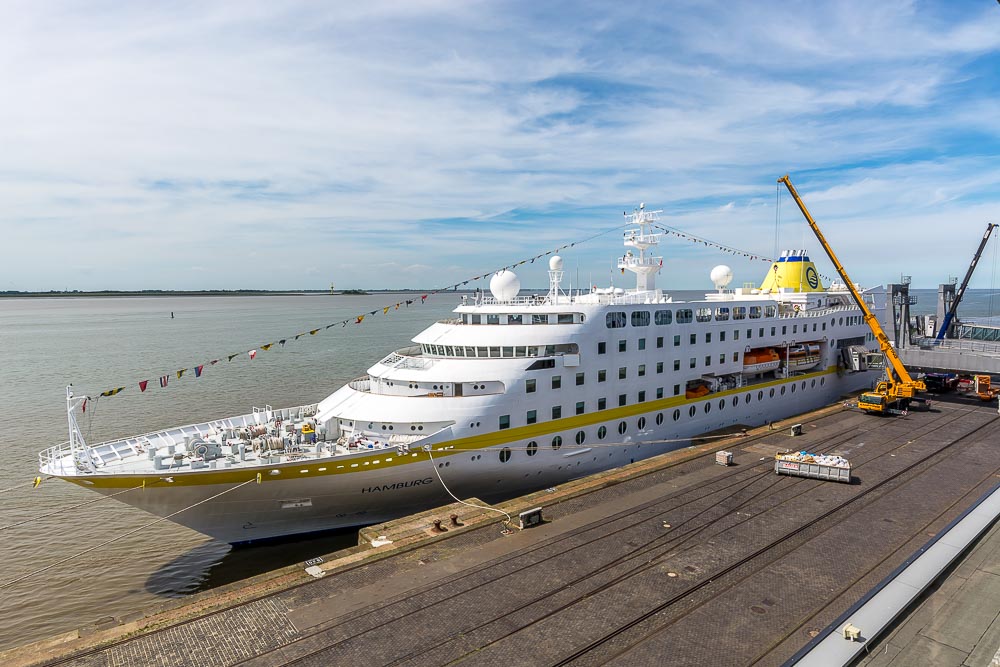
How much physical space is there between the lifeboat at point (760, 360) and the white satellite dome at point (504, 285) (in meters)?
15.1

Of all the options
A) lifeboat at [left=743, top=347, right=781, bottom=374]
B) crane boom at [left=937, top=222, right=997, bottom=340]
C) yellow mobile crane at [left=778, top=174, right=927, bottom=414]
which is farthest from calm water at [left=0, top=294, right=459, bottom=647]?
crane boom at [left=937, top=222, right=997, bottom=340]

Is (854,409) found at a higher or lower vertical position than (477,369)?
lower

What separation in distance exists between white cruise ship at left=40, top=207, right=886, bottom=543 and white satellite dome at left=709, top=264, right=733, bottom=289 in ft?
18.7

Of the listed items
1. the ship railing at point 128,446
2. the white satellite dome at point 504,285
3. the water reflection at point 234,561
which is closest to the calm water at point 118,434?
the water reflection at point 234,561

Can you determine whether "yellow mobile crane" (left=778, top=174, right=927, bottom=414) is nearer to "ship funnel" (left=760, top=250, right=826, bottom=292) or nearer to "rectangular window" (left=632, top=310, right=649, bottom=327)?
"ship funnel" (left=760, top=250, right=826, bottom=292)

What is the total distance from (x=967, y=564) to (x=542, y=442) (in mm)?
13511

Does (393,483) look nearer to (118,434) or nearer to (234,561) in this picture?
(234,561)

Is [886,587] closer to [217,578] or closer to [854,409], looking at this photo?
[217,578]

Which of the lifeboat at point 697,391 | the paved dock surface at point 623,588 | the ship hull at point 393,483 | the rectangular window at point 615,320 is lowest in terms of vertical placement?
the paved dock surface at point 623,588

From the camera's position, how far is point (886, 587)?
1272 centimetres

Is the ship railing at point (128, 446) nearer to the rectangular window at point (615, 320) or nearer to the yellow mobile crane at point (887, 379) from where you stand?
the rectangular window at point (615, 320)

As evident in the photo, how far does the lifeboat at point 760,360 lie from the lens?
31453 mm

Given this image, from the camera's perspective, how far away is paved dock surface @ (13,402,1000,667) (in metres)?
11.5

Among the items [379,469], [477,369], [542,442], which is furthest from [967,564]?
[379,469]
